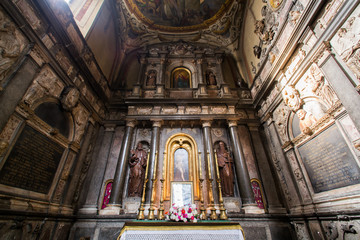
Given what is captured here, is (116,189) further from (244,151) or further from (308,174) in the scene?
(308,174)

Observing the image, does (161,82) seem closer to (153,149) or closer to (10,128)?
(153,149)

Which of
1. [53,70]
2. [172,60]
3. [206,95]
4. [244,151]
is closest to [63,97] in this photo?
[53,70]

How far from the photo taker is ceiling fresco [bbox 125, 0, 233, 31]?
31.9 feet

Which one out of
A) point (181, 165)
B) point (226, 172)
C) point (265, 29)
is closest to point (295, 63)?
point (265, 29)

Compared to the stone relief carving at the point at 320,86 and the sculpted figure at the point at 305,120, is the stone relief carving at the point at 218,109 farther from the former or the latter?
the stone relief carving at the point at 320,86

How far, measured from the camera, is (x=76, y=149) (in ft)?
18.3

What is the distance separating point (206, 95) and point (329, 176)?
5.20m

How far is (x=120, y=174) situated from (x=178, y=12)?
10.1m

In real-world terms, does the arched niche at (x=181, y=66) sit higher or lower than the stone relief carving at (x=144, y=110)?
higher

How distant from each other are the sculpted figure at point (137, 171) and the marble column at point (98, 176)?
4.04ft

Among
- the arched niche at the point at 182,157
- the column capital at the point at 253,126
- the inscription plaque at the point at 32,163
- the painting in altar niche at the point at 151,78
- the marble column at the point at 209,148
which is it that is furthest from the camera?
the painting in altar niche at the point at 151,78

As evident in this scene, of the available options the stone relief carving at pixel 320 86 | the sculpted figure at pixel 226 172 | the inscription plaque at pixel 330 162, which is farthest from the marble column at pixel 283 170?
the stone relief carving at pixel 320 86

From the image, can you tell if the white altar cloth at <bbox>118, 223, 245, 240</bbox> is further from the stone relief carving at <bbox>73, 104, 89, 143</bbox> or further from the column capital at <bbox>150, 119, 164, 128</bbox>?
the column capital at <bbox>150, 119, 164, 128</bbox>

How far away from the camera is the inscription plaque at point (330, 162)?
138 inches
